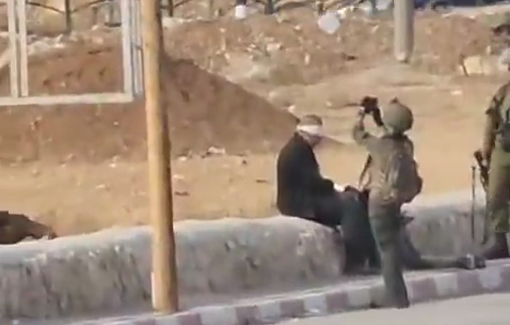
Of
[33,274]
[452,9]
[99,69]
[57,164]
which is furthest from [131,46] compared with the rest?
[452,9]

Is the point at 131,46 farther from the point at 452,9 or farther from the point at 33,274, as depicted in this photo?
the point at 452,9

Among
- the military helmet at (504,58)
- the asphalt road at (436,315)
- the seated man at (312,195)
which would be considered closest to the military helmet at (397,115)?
the seated man at (312,195)

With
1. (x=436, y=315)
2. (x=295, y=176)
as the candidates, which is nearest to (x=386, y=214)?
(x=436, y=315)

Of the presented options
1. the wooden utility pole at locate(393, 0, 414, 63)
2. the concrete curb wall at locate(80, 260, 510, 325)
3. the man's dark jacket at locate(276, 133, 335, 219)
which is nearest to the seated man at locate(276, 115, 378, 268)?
the man's dark jacket at locate(276, 133, 335, 219)

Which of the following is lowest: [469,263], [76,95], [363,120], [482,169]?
[469,263]

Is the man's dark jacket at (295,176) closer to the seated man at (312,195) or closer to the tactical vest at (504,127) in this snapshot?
the seated man at (312,195)

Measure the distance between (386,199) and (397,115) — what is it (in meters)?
1.01

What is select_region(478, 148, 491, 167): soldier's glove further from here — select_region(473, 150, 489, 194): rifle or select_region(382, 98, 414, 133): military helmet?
select_region(382, 98, 414, 133): military helmet

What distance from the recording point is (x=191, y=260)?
865 centimetres

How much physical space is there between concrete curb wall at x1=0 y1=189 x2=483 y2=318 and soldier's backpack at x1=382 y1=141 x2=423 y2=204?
2.70ft

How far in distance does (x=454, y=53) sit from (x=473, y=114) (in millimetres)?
432

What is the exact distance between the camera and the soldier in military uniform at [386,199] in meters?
8.36

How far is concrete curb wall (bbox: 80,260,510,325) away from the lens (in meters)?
8.26

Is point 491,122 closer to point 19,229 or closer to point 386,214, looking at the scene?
point 386,214
